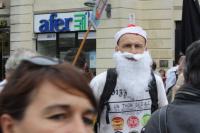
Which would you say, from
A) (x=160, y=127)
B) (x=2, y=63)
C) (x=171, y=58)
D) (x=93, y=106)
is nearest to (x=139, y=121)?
(x=160, y=127)

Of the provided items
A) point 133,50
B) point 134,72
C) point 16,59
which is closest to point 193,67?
point 16,59

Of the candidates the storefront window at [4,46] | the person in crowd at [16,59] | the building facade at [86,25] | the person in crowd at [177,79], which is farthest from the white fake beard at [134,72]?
the storefront window at [4,46]

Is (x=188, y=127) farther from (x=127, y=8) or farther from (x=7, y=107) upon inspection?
(x=127, y=8)

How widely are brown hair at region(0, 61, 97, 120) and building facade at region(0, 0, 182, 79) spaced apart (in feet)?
58.3

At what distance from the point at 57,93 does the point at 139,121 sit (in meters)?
3.07

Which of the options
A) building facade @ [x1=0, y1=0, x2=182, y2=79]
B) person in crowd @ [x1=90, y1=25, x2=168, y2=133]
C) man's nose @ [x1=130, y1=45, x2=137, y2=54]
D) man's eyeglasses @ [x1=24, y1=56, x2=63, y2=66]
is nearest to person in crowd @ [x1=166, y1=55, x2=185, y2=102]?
person in crowd @ [x1=90, y1=25, x2=168, y2=133]

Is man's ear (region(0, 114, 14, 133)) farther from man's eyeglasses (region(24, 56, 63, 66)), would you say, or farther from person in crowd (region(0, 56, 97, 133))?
man's eyeglasses (region(24, 56, 63, 66))

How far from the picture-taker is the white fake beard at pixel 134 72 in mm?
4836

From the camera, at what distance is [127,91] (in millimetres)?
4828

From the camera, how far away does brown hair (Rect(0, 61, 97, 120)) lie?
1.80 metres

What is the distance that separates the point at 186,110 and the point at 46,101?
1.52 m

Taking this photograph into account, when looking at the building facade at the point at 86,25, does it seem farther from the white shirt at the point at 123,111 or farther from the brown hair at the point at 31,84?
the brown hair at the point at 31,84

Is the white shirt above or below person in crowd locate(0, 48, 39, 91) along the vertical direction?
below

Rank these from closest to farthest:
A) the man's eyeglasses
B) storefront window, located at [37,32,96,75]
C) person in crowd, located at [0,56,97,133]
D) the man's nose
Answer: person in crowd, located at [0,56,97,133], the man's eyeglasses, the man's nose, storefront window, located at [37,32,96,75]
